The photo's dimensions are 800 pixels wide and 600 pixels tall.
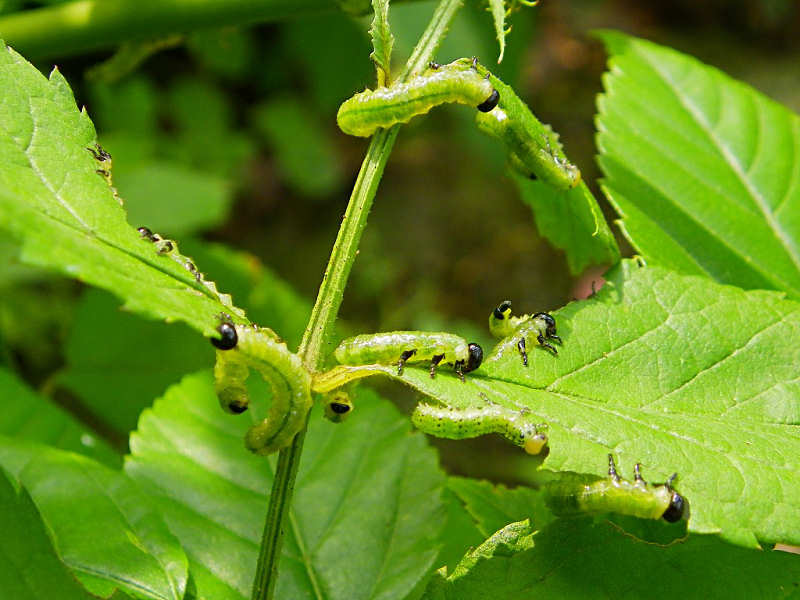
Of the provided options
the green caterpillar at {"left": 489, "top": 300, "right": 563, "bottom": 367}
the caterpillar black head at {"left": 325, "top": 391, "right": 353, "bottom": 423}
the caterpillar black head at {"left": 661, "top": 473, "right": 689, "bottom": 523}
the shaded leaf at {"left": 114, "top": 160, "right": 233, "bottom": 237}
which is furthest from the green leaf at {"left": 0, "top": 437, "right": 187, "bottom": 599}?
the shaded leaf at {"left": 114, "top": 160, "right": 233, "bottom": 237}

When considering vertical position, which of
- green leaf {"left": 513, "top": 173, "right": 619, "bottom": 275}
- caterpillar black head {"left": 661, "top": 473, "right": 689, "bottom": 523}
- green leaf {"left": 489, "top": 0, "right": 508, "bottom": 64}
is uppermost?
green leaf {"left": 489, "top": 0, "right": 508, "bottom": 64}

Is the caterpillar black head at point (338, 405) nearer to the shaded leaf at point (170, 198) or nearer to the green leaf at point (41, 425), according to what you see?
the green leaf at point (41, 425)

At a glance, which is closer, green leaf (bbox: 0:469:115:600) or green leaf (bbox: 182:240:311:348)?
green leaf (bbox: 0:469:115:600)

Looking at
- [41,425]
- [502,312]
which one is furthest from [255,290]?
[502,312]

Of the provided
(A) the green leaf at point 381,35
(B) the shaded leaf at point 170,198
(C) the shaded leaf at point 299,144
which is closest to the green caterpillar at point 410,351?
(A) the green leaf at point 381,35

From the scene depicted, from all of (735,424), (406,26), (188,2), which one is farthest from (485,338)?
(735,424)

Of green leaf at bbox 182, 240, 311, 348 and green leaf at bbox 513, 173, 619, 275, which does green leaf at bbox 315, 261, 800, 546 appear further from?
green leaf at bbox 182, 240, 311, 348
